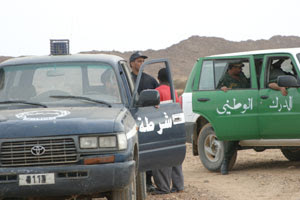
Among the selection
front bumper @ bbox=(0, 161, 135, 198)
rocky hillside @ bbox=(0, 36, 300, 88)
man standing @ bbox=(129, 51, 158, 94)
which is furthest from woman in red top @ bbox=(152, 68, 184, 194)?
rocky hillside @ bbox=(0, 36, 300, 88)

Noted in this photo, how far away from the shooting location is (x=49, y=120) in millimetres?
7410

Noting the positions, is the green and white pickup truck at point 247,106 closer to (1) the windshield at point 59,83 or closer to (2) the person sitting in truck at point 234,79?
(2) the person sitting in truck at point 234,79

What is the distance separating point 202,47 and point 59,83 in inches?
3303

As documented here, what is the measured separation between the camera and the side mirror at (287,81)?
41.3ft

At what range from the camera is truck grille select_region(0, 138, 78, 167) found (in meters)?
7.28

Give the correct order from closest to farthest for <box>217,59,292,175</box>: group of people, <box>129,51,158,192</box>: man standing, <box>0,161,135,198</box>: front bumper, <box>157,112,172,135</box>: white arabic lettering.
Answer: <box>0,161,135,198</box>: front bumper < <box>157,112,172,135</box>: white arabic lettering < <box>129,51,158,192</box>: man standing < <box>217,59,292,175</box>: group of people

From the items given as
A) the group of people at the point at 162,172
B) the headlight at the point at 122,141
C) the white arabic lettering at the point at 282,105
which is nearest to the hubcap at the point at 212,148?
the white arabic lettering at the point at 282,105

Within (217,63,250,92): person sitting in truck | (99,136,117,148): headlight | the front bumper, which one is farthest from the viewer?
(217,63,250,92): person sitting in truck

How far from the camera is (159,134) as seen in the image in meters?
9.05

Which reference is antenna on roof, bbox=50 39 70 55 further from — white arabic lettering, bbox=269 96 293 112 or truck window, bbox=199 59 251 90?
truck window, bbox=199 59 251 90

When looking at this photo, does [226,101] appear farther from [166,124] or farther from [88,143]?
[88,143]

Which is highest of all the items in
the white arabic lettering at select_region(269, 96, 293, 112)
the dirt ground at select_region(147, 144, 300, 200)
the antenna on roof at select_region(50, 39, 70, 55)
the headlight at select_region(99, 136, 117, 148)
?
the antenna on roof at select_region(50, 39, 70, 55)

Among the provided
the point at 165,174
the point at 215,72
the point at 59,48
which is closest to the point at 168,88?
the point at 165,174

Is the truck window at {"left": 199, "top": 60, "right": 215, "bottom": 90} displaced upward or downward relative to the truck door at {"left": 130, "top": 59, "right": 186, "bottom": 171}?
upward
